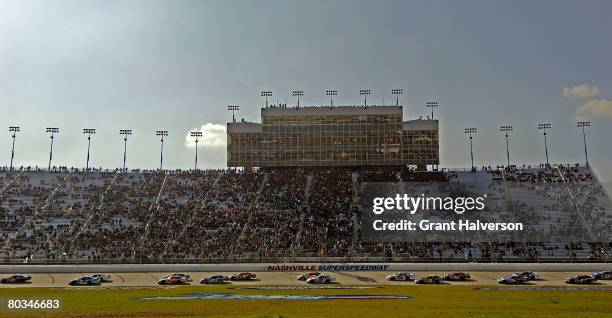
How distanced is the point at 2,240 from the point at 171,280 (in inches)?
1224

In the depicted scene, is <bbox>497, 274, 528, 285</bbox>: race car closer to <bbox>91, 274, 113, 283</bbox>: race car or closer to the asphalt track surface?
the asphalt track surface

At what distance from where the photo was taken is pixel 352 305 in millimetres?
39156

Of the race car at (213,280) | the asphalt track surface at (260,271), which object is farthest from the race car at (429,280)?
the race car at (213,280)

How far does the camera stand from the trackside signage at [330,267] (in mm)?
65312

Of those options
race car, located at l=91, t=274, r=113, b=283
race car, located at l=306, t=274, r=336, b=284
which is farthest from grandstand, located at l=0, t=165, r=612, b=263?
race car, located at l=306, t=274, r=336, b=284

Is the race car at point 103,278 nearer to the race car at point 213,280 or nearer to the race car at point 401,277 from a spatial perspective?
the race car at point 213,280

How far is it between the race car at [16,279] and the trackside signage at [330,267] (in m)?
24.7

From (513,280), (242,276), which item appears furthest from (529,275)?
(242,276)

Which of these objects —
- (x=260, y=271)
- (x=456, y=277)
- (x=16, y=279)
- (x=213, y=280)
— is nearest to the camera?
(x=213, y=280)

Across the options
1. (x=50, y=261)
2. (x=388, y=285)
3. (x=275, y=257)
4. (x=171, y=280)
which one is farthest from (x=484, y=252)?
(x=50, y=261)

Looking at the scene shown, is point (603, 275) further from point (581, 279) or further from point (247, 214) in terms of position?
point (247, 214)

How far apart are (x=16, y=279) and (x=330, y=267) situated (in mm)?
32033

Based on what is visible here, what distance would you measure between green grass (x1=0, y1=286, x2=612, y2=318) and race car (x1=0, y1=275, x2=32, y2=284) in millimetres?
8940

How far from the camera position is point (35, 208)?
8756cm
